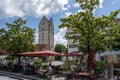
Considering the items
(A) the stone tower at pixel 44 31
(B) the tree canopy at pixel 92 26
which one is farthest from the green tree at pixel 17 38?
(A) the stone tower at pixel 44 31

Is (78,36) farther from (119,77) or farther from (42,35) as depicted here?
(42,35)

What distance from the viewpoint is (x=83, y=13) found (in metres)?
24.8

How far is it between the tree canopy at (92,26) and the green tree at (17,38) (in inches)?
546

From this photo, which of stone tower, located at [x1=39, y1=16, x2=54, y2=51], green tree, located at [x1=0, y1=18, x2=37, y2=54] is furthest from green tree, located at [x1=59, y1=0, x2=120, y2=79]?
stone tower, located at [x1=39, y1=16, x2=54, y2=51]

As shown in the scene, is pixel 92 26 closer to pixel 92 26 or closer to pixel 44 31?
pixel 92 26

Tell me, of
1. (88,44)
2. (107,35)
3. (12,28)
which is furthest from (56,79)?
(12,28)

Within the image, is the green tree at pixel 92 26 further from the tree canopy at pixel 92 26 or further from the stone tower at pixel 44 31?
the stone tower at pixel 44 31

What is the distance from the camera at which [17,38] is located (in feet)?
124

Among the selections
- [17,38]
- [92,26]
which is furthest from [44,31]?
[92,26]

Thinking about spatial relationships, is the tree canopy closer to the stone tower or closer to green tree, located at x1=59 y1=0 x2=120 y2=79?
green tree, located at x1=59 y1=0 x2=120 y2=79

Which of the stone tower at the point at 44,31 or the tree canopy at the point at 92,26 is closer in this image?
the tree canopy at the point at 92,26

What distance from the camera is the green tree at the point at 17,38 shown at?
124ft

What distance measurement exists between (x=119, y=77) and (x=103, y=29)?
5622 mm

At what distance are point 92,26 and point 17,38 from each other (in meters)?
16.3
